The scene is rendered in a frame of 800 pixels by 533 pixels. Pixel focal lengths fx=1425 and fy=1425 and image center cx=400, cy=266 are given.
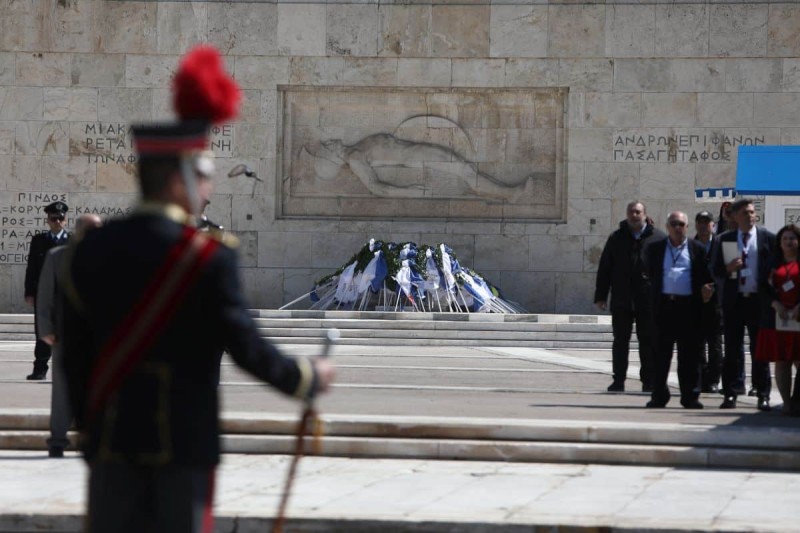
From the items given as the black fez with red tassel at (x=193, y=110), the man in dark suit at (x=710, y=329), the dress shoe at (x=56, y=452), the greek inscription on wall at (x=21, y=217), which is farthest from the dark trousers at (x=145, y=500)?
the greek inscription on wall at (x=21, y=217)

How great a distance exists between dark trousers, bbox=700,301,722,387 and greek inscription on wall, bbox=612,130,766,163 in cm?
1153

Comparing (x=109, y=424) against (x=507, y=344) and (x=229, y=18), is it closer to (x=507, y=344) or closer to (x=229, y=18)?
(x=507, y=344)

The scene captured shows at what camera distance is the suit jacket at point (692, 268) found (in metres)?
12.4

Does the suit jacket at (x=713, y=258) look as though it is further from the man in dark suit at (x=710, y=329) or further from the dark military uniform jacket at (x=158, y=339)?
the dark military uniform jacket at (x=158, y=339)

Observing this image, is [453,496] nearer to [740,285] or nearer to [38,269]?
[740,285]

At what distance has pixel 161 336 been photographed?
3.91m

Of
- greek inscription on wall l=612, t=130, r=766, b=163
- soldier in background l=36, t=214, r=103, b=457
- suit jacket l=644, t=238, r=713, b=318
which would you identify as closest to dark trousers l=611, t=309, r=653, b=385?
suit jacket l=644, t=238, r=713, b=318

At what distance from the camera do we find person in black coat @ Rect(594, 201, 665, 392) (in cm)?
1429

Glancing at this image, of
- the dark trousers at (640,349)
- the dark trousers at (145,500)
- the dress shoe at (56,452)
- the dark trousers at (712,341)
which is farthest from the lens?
the dark trousers at (640,349)

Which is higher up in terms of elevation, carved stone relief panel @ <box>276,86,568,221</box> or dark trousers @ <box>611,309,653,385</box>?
carved stone relief panel @ <box>276,86,568,221</box>

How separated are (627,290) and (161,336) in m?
11.0

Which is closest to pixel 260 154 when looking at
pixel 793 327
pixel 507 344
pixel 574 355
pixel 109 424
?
pixel 507 344

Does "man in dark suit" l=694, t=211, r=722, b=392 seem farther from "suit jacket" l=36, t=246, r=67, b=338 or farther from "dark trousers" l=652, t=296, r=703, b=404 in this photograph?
"suit jacket" l=36, t=246, r=67, b=338

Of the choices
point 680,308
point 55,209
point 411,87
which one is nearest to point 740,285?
point 680,308
